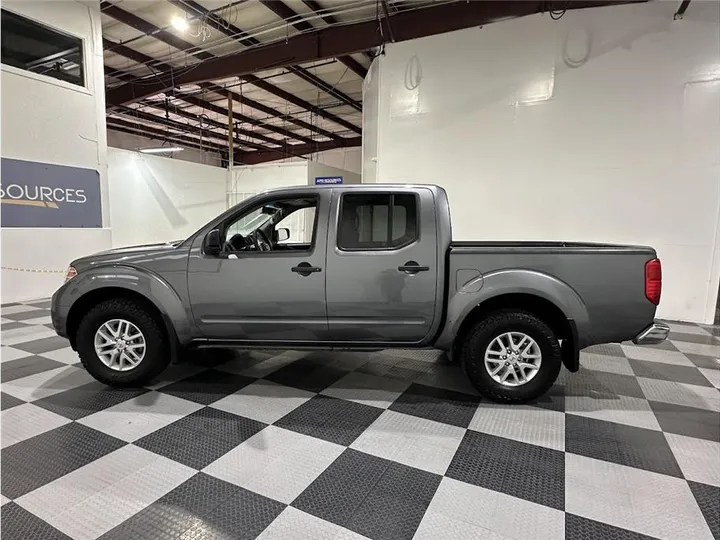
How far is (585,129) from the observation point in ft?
17.1

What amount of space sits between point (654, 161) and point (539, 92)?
1.75 metres

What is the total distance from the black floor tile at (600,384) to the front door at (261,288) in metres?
2.04

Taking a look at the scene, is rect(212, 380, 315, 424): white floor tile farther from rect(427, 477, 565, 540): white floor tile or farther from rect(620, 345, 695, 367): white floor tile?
rect(620, 345, 695, 367): white floor tile

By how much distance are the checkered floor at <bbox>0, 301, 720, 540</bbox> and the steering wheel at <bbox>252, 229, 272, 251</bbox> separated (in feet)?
3.53

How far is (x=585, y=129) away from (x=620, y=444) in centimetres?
446

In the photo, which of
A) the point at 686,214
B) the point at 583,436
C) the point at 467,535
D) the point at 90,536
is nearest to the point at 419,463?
the point at 467,535

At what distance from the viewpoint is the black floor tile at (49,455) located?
186 cm

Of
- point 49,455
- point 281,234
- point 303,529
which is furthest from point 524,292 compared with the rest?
point 49,455

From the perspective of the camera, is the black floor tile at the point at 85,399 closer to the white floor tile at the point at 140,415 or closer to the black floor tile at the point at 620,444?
the white floor tile at the point at 140,415

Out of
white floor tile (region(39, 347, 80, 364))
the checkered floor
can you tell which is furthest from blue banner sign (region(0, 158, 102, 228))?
the checkered floor

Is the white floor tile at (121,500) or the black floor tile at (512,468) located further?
the black floor tile at (512,468)

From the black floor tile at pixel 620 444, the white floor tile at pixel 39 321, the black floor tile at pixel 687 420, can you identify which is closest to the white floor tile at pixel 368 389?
the black floor tile at pixel 620 444

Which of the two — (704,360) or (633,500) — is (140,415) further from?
(704,360)

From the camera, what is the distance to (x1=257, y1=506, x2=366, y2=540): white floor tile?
155 centimetres
